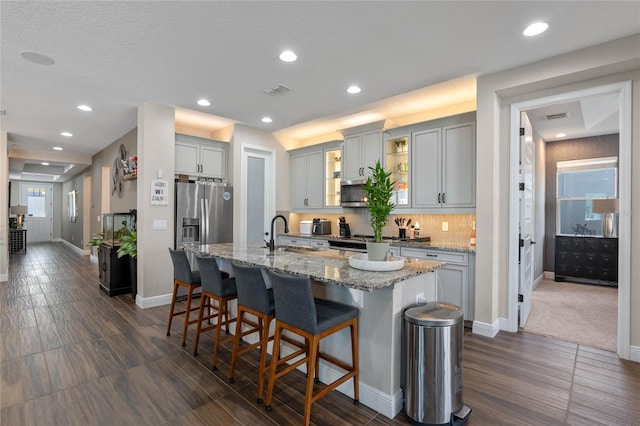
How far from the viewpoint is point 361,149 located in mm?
5031

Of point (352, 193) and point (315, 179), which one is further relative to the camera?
point (315, 179)

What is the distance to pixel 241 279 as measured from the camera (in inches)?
93.6

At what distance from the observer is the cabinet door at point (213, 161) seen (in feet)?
17.1

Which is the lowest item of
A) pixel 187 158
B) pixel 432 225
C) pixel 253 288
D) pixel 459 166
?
pixel 253 288

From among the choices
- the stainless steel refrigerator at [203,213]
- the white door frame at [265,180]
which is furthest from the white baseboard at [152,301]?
the white door frame at [265,180]

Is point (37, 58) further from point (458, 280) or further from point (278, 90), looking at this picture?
point (458, 280)

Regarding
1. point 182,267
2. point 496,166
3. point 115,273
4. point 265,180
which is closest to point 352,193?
point 265,180

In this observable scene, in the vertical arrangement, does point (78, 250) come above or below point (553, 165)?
below

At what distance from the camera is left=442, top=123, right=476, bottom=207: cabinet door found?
3.85m

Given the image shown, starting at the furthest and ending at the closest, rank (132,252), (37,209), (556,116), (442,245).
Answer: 1. (37,209)
2. (132,252)
3. (556,116)
4. (442,245)

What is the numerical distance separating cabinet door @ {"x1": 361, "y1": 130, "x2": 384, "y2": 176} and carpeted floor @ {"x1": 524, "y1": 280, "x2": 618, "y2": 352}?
2.91 m

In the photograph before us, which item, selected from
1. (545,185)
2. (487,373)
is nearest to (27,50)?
(487,373)

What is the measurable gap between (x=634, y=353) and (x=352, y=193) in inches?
143

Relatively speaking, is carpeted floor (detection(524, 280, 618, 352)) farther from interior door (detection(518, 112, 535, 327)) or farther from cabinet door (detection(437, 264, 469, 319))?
cabinet door (detection(437, 264, 469, 319))
